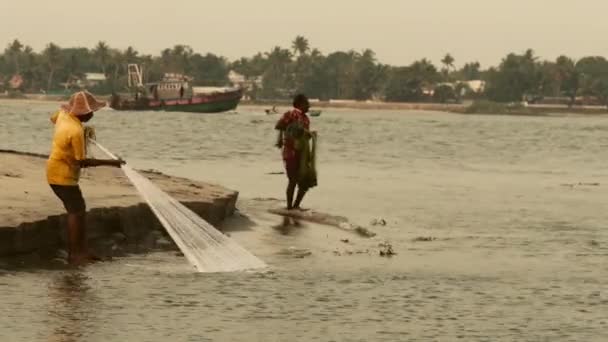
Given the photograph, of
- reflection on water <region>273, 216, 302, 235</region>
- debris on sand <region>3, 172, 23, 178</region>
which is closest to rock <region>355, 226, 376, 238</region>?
reflection on water <region>273, 216, 302, 235</region>

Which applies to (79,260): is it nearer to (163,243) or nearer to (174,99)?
(163,243)

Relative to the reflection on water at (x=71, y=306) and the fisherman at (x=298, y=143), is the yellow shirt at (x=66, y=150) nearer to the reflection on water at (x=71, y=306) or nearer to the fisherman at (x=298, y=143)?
the reflection on water at (x=71, y=306)

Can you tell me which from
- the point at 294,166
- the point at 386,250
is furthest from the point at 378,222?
the point at 386,250

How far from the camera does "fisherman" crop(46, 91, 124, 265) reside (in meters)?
11.2

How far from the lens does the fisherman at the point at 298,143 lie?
16562 mm

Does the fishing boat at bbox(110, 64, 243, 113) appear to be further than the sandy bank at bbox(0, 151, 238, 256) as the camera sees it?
Yes

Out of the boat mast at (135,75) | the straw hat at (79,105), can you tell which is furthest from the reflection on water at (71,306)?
the boat mast at (135,75)

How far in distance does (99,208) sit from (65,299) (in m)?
2.99

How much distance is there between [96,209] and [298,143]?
14.1 ft

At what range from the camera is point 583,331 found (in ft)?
30.1

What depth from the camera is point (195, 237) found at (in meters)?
12.6

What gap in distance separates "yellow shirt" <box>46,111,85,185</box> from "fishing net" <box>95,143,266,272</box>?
1.59 feet

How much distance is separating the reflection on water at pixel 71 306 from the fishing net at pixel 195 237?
1133 mm

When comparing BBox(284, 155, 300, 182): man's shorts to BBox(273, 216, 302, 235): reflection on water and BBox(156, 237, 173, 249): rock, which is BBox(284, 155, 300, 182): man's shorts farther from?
BBox(156, 237, 173, 249): rock
